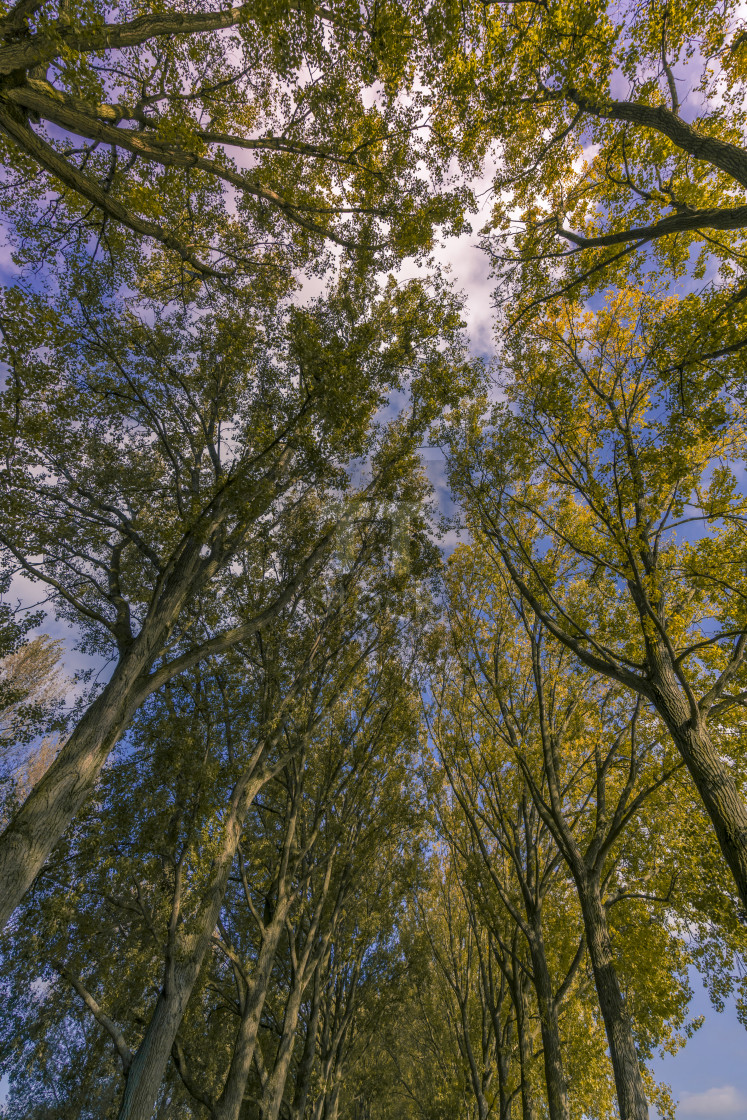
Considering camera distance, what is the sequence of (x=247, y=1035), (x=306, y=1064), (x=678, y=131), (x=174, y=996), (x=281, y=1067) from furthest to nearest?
(x=306, y=1064) → (x=281, y=1067) → (x=247, y=1035) → (x=174, y=996) → (x=678, y=131)

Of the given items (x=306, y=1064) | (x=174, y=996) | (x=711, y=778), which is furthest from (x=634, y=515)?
(x=306, y=1064)

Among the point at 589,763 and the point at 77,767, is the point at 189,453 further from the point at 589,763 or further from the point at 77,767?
the point at 589,763

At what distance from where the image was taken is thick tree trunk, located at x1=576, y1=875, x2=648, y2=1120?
5152mm

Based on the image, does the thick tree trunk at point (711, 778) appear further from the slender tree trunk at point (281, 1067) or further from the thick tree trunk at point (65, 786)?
the slender tree trunk at point (281, 1067)

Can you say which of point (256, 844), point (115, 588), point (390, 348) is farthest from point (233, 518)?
point (256, 844)

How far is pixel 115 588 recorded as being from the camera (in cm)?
716

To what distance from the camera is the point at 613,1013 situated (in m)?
5.55

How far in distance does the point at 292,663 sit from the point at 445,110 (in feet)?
32.2

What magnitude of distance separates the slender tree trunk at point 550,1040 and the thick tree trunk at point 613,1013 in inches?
45.3

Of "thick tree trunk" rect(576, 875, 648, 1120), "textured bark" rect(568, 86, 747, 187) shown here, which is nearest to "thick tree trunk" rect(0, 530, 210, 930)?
"thick tree trunk" rect(576, 875, 648, 1120)

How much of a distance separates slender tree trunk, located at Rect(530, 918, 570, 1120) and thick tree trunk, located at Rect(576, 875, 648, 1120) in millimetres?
1151

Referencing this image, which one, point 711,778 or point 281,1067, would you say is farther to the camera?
point 281,1067

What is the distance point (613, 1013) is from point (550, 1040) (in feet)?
5.69

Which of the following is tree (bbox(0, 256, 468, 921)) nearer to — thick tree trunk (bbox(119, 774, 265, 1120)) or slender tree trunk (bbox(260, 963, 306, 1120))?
thick tree trunk (bbox(119, 774, 265, 1120))
